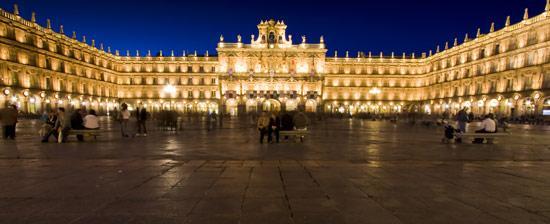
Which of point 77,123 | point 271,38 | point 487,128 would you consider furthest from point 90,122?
point 271,38

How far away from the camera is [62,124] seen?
11039 millimetres

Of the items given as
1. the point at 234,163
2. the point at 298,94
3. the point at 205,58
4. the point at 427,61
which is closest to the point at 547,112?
the point at 427,61

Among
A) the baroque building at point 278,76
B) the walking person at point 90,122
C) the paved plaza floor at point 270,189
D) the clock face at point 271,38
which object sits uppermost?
the clock face at point 271,38

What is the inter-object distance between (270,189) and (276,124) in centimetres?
682

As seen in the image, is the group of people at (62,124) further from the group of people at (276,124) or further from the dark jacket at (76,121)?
the group of people at (276,124)

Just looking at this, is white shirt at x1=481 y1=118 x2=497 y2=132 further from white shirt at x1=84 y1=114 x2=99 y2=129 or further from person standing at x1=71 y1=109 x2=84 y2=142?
person standing at x1=71 y1=109 x2=84 y2=142

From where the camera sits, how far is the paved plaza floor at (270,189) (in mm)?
3699

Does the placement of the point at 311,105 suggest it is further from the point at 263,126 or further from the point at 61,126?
the point at 61,126

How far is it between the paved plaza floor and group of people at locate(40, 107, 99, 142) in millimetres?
3198

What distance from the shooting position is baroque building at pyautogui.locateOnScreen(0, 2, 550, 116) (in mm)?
39438

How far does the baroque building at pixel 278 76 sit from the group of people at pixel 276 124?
112ft

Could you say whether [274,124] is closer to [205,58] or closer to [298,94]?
[298,94]

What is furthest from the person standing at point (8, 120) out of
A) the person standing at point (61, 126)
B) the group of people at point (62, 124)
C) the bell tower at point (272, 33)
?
the bell tower at point (272, 33)

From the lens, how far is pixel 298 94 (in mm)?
63375
